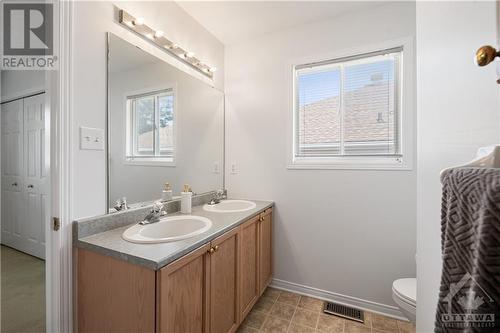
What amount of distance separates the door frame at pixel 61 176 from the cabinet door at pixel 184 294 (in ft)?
2.00

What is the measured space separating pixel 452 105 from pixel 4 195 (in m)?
4.90

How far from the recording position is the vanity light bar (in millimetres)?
1446

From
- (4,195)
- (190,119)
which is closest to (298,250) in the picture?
(190,119)

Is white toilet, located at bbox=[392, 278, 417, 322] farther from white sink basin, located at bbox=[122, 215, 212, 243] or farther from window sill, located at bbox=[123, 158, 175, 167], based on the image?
window sill, located at bbox=[123, 158, 175, 167]

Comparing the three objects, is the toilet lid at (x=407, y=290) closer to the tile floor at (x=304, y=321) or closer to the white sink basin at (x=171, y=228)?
the tile floor at (x=304, y=321)

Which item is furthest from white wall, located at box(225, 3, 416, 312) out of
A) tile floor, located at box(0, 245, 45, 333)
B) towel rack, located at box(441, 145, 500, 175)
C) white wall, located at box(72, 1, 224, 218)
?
tile floor, located at box(0, 245, 45, 333)

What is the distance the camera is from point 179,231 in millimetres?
1580

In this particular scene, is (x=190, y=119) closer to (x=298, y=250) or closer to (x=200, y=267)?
(x=200, y=267)

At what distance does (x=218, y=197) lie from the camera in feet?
7.70

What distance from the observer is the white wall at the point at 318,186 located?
183 centimetres

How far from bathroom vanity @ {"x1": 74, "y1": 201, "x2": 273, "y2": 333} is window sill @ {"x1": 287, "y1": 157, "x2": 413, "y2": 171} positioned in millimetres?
942

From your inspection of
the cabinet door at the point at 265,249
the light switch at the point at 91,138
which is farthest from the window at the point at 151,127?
the cabinet door at the point at 265,249

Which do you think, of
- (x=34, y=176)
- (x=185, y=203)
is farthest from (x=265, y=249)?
(x=34, y=176)

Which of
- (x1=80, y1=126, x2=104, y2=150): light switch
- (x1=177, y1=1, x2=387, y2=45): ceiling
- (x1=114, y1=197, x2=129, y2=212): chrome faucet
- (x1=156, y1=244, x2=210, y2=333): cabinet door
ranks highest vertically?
(x1=177, y1=1, x2=387, y2=45): ceiling
